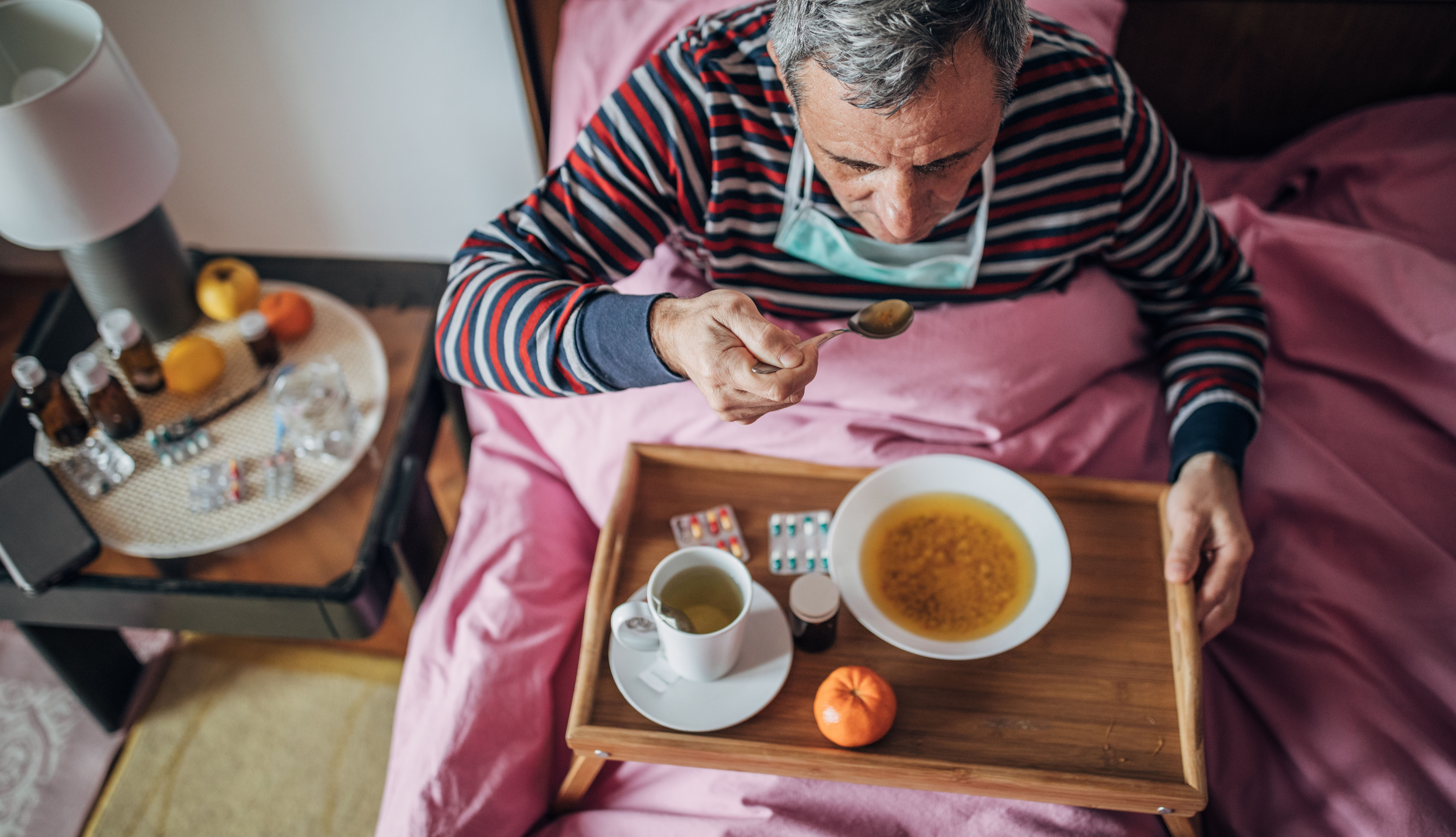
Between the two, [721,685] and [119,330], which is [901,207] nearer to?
[721,685]

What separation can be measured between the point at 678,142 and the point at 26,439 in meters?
1.08

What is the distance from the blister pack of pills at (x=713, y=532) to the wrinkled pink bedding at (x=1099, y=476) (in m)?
0.13

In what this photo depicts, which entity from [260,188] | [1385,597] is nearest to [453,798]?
[1385,597]

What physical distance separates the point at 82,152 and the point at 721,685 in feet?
3.26

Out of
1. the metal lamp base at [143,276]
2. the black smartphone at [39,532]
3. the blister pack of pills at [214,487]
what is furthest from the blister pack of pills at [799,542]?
the metal lamp base at [143,276]

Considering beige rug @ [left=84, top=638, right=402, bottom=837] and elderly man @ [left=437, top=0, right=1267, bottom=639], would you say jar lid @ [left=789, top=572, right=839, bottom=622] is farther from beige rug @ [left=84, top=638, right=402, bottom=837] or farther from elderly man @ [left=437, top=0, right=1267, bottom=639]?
beige rug @ [left=84, top=638, right=402, bottom=837]

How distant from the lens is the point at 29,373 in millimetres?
1151

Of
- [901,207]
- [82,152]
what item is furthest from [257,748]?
[901,207]

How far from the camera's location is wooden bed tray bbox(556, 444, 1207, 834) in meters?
0.86

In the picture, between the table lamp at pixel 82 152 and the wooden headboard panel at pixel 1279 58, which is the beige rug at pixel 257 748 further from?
the wooden headboard panel at pixel 1279 58

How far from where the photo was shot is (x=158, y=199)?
120 cm

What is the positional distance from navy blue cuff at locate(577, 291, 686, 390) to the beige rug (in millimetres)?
1019

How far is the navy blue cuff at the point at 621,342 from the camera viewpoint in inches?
34.6

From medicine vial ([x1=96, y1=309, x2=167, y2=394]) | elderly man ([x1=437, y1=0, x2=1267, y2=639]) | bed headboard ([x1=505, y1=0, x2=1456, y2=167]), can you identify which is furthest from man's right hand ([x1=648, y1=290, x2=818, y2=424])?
medicine vial ([x1=96, y1=309, x2=167, y2=394])
